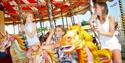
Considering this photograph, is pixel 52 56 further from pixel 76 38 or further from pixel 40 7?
pixel 40 7

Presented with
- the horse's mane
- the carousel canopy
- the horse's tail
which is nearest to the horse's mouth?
the horse's tail

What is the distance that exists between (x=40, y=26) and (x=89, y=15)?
63 centimetres

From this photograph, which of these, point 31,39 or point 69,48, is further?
point 31,39

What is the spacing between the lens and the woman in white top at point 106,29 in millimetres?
3961

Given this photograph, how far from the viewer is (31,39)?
14.9 feet

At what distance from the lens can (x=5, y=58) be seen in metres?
4.82

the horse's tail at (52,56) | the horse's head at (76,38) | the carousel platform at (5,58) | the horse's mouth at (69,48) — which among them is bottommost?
the carousel platform at (5,58)

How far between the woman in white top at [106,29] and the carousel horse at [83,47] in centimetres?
6

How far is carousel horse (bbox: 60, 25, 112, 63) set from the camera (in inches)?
158

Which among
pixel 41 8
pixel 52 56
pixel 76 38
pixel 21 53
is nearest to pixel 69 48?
pixel 76 38

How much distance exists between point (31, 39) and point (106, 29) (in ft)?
3.12

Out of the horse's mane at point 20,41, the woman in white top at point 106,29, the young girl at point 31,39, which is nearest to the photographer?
the woman in white top at point 106,29

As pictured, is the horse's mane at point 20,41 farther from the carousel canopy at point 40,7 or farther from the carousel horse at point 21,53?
the carousel canopy at point 40,7

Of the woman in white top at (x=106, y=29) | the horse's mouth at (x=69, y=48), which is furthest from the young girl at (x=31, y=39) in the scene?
the woman in white top at (x=106, y=29)
